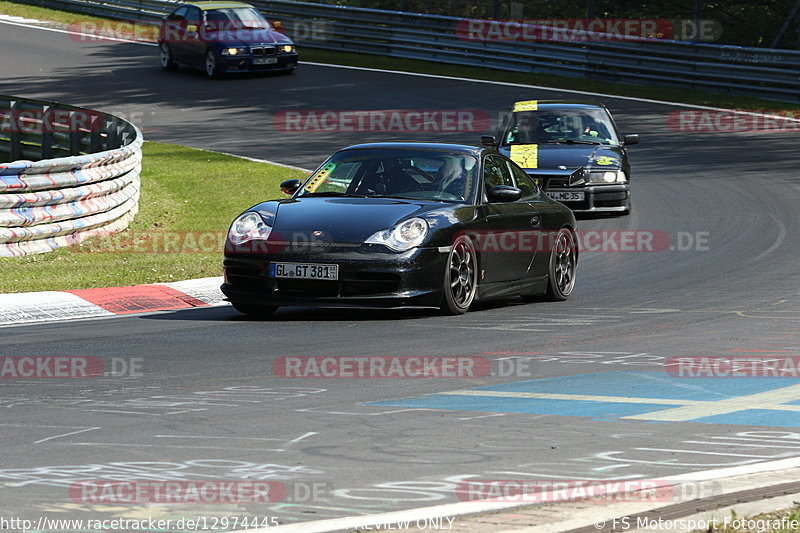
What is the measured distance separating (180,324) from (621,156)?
381 inches

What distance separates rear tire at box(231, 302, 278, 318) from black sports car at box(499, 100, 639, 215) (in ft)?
24.9

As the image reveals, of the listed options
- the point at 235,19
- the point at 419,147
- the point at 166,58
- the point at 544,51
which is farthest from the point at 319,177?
the point at 166,58

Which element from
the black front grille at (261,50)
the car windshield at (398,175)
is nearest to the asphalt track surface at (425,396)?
the car windshield at (398,175)

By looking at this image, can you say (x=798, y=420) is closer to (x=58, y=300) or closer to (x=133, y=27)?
(x=58, y=300)

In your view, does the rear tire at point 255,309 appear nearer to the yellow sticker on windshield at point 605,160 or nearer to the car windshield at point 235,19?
the yellow sticker on windshield at point 605,160

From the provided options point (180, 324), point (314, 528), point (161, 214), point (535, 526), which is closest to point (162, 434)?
point (314, 528)

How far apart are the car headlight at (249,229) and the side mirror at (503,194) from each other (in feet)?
6.45

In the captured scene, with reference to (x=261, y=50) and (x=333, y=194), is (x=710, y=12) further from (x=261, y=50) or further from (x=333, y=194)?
(x=333, y=194)

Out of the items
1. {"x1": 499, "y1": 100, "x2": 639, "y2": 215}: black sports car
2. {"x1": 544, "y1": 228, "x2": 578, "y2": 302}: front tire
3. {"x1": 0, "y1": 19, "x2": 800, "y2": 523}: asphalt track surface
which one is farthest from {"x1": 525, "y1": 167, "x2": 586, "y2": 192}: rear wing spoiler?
{"x1": 544, "y1": 228, "x2": 578, "y2": 302}: front tire

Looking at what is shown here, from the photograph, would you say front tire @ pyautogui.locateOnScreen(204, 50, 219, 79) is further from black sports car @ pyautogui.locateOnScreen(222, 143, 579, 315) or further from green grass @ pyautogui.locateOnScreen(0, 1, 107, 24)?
black sports car @ pyautogui.locateOnScreen(222, 143, 579, 315)

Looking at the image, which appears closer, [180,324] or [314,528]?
[314,528]

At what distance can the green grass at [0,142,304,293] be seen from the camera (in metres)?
13.3

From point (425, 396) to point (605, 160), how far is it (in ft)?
37.4

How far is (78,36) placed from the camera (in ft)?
130
